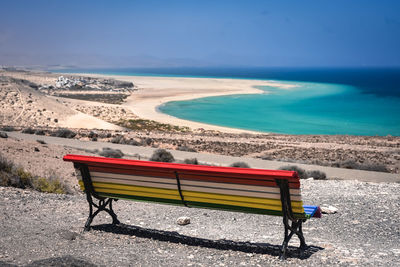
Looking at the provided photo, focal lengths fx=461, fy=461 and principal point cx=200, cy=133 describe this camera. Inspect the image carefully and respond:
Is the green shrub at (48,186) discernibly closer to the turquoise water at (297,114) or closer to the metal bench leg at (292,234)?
the metal bench leg at (292,234)

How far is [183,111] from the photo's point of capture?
55875mm

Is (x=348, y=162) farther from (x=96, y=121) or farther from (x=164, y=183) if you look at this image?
(x=96, y=121)

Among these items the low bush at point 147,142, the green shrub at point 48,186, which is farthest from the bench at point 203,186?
the low bush at point 147,142

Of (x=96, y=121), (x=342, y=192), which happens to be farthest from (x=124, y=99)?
(x=342, y=192)

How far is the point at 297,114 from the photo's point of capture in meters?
56.2

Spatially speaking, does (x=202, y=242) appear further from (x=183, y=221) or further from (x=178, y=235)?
(x=183, y=221)

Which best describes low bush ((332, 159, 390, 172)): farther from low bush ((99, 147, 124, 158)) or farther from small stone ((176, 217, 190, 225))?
small stone ((176, 217, 190, 225))

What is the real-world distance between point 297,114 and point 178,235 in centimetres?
5175

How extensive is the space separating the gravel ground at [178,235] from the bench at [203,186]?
18.8 inches

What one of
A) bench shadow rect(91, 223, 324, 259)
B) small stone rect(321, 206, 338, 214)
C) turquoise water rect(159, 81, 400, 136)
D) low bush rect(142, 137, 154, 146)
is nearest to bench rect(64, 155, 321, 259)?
bench shadow rect(91, 223, 324, 259)

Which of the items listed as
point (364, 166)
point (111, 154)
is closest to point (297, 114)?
point (364, 166)

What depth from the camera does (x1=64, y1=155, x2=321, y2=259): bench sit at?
4.82m

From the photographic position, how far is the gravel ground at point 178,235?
4.88 metres

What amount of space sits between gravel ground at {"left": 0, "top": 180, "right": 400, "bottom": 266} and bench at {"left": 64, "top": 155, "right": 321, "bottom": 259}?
1.57ft
